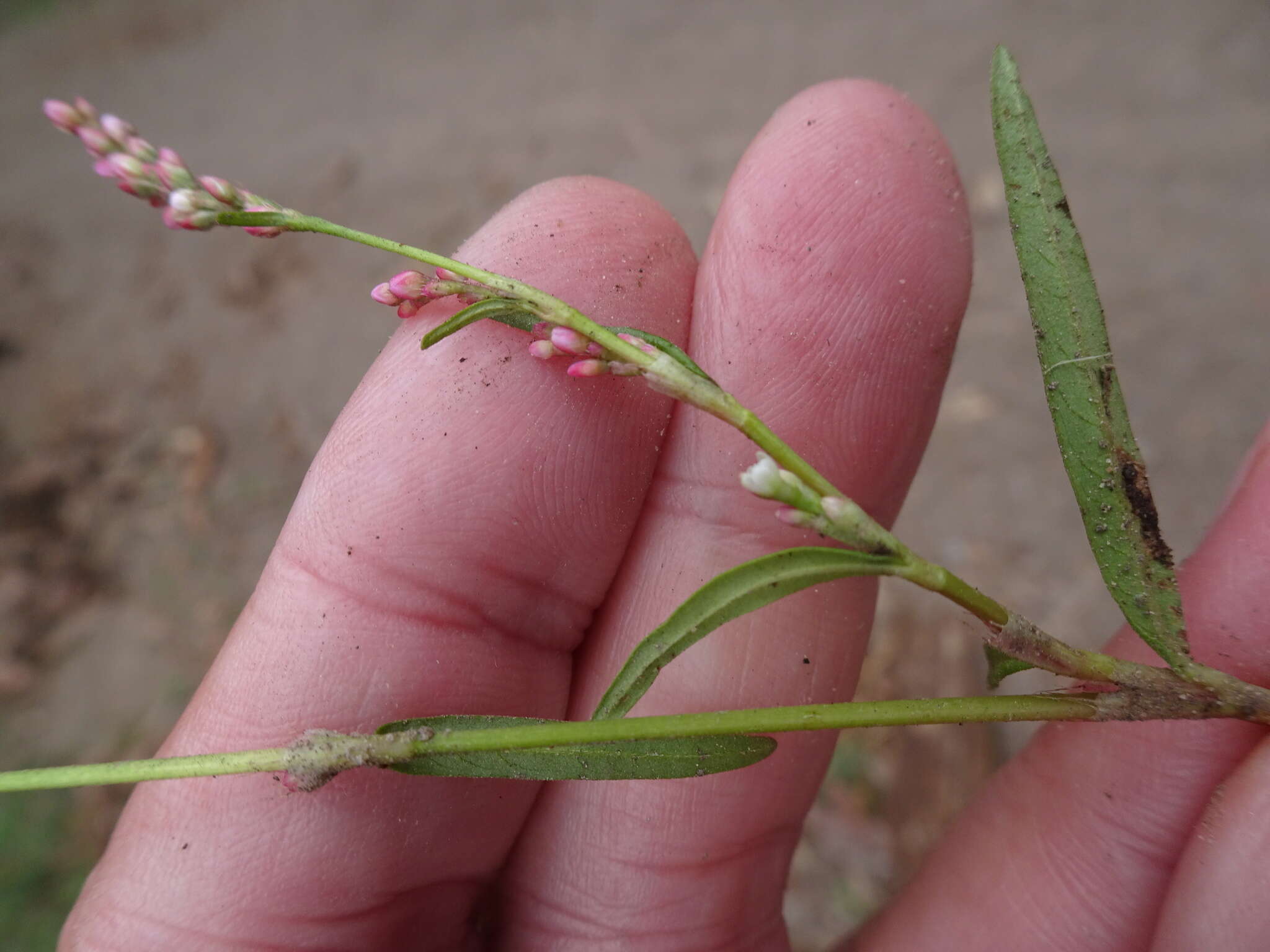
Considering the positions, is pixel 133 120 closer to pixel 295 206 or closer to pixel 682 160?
pixel 295 206

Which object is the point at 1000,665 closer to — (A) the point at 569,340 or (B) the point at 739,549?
(B) the point at 739,549

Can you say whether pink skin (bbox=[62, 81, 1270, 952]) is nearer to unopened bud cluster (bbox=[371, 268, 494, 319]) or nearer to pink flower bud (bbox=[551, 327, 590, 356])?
unopened bud cluster (bbox=[371, 268, 494, 319])

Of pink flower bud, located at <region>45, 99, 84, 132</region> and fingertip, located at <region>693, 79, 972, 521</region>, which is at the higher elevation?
fingertip, located at <region>693, 79, 972, 521</region>

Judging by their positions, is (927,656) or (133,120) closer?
(927,656)

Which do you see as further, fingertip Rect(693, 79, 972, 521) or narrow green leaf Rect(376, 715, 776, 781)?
fingertip Rect(693, 79, 972, 521)

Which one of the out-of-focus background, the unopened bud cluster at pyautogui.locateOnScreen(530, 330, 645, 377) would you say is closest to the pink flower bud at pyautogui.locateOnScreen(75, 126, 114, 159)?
the unopened bud cluster at pyautogui.locateOnScreen(530, 330, 645, 377)

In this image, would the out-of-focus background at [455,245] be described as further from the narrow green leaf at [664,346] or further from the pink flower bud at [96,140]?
the pink flower bud at [96,140]

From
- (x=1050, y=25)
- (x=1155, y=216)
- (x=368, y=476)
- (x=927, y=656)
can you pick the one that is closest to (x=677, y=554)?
(x=368, y=476)
